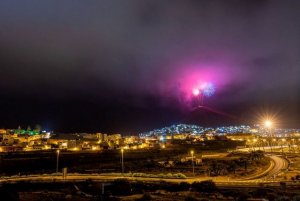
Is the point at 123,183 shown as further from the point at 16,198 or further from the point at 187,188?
the point at 16,198

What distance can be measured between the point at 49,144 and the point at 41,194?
169 meters

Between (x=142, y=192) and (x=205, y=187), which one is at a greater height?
(x=205, y=187)

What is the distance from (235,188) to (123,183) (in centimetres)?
1091

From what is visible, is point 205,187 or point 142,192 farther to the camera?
point 205,187

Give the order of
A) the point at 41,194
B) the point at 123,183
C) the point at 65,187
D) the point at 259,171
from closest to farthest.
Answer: the point at 41,194, the point at 123,183, the point at 65,187, the point at 259,171

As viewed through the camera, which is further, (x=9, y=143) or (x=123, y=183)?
(x=9, y=143)

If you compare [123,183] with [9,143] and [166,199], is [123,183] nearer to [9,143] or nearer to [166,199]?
[166,199]

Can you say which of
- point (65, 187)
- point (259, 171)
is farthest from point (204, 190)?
point (259, 171)

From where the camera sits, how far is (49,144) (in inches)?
7170

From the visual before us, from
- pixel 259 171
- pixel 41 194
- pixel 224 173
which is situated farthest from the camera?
pixel 259 171

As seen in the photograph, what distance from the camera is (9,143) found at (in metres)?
173

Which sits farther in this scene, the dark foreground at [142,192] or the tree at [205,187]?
the tree at [205,187]

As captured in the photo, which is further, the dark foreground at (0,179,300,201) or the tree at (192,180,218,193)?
the tree at (192,180,218,193)

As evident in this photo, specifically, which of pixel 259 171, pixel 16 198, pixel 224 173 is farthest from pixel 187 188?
pixel 259 171
